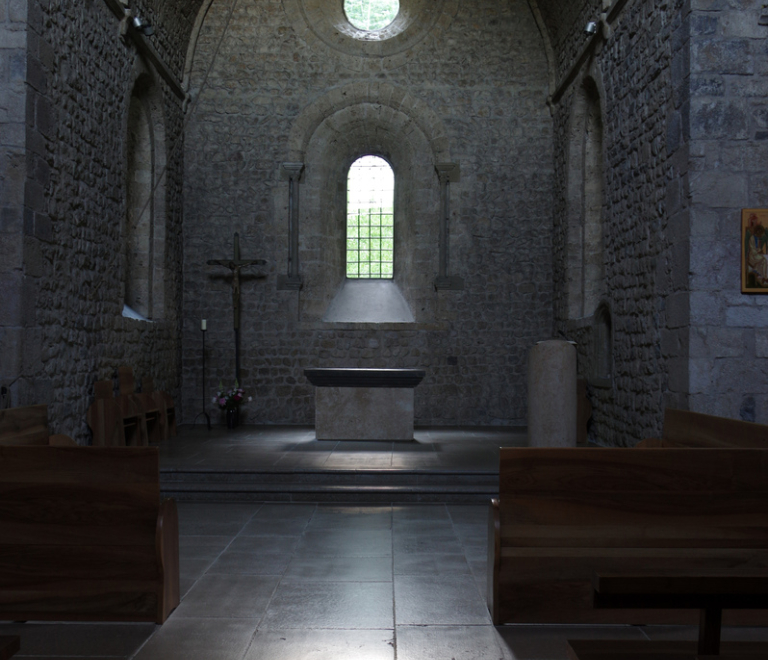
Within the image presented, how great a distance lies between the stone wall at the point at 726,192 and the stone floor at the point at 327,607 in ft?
7.98

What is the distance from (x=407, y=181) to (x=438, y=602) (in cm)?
853

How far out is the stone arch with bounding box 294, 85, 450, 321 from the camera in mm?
10867

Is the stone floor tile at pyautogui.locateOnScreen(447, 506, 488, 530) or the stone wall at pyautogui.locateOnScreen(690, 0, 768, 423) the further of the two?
the stone wall at pyautogui.locateOnScreen(690, 0, 768, 423)

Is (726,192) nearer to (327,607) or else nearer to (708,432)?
(708,432)

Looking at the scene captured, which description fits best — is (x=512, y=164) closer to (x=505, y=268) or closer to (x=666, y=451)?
(x=505, y=268)

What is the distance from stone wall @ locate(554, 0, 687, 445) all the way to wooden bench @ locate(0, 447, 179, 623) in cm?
445

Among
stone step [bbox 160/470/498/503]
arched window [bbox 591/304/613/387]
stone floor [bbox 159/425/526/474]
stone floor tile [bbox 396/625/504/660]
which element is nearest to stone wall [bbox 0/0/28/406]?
stone step [bbox 160/470/498/503]

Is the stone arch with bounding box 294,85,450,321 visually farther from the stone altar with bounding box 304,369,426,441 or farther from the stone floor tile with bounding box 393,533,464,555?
the stone floor tile with bounding box 393,533,464,555

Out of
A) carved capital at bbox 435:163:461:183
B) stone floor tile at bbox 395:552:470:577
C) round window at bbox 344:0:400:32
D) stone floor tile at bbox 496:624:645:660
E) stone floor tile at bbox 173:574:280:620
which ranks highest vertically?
round window at bbox 344:0:400:32

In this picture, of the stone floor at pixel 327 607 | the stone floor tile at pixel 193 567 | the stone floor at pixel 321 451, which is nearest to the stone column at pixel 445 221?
the stone floor at pixel 321 451

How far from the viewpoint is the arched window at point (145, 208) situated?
9.51m

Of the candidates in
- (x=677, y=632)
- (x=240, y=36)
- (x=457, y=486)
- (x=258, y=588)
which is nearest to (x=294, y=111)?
(x=240, y=36)

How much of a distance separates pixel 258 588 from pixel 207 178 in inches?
328

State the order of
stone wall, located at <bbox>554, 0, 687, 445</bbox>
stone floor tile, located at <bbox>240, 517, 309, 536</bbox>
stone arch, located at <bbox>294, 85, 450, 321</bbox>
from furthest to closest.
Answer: stone arch, located at <bbox>294, 85, 450, 321</bbox>
stone wall, located at <bbox>554, 0, 687, 445</bbox>
stone floor tile, located at <bbox>240, 517, 309, 536</bbox>
